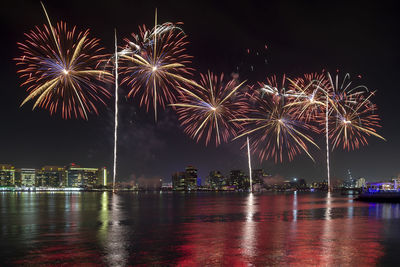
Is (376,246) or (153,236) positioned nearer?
(376,246)

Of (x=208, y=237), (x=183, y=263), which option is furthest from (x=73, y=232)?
(x=183, y=263)

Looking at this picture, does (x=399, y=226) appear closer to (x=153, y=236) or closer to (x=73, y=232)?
(x=153, y=236)

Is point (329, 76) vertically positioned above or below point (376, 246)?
above

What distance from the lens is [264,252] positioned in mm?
13680

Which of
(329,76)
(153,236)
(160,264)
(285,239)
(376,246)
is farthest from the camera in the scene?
(329,76)

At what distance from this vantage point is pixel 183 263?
11898mm

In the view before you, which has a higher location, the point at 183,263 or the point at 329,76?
the point at 329,76

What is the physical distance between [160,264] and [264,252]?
3817 millimetres

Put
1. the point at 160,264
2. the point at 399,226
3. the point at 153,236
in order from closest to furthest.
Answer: the point at 160,264
the point at 153,236
the point at 399,226

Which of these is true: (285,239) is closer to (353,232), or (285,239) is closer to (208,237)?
(208,237)

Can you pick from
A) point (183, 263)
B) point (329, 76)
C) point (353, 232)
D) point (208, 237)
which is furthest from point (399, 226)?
point (329, 76)

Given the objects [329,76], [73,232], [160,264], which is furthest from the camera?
[329,76]

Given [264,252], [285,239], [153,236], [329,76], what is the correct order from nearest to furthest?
[264,252] → [285,239] → [153,236] → [329,76]

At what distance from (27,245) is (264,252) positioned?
9.09 meters
